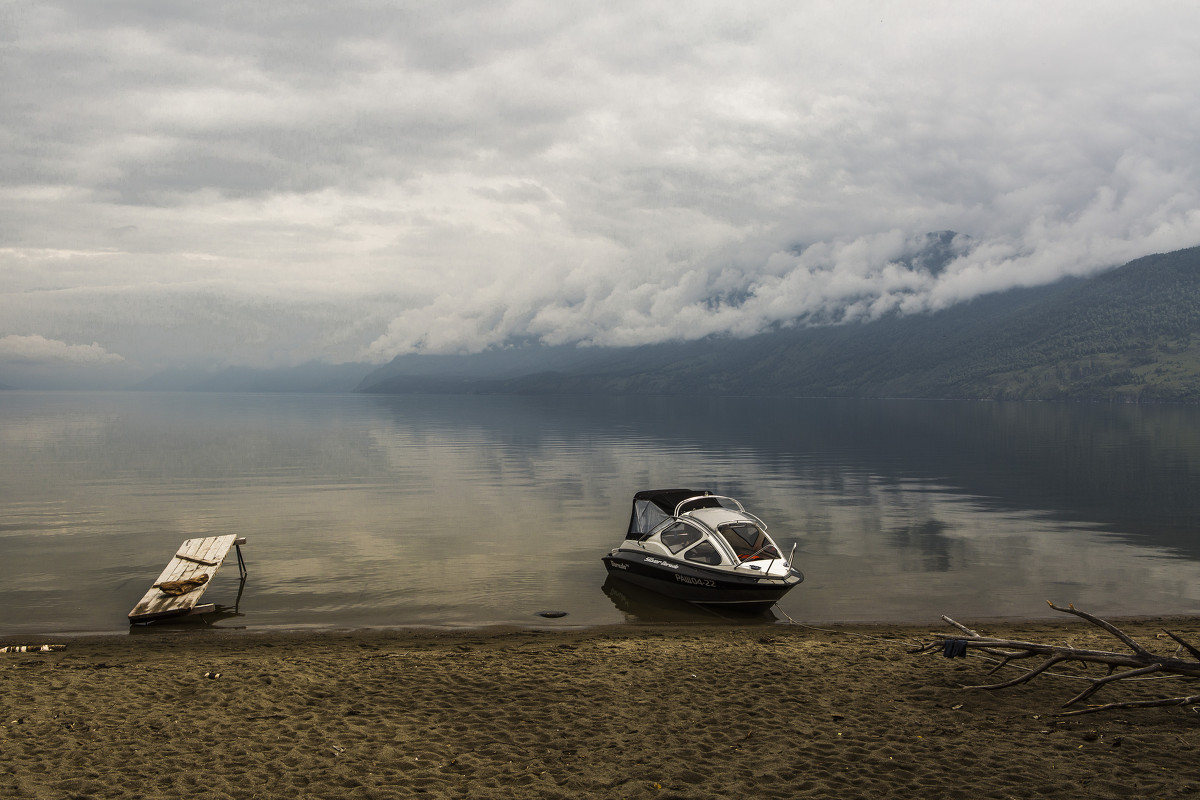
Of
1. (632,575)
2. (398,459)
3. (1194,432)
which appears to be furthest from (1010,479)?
(1194,432)

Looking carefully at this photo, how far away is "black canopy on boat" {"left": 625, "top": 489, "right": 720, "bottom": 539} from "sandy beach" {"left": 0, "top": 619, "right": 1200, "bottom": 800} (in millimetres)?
12034

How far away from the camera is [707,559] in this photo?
30.4 m

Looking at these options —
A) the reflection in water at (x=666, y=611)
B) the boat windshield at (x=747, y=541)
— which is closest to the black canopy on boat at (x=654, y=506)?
the reflection in water at (x=666, y=611)

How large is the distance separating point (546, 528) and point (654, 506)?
12816 millimetres

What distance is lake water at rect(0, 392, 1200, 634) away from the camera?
3083 centimetres

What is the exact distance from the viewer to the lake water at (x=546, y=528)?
30.8 m

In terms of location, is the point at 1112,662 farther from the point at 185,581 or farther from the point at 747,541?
the point at 185,581

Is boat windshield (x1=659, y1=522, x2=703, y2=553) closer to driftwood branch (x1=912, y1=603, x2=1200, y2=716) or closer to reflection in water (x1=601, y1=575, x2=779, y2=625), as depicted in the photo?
reflection in water (x1=601, y1=575, x2=779, y2=625)

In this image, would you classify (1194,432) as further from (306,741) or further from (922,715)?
(306,741)

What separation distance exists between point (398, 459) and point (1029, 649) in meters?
80.4

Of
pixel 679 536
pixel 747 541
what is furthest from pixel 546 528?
pixel 747 541

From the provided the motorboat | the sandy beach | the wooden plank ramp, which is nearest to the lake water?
the wooden plank ramp

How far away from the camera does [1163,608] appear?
99.3ft

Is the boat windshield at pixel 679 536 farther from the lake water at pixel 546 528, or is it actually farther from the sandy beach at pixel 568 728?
the sandy beach at pixel 568 728
